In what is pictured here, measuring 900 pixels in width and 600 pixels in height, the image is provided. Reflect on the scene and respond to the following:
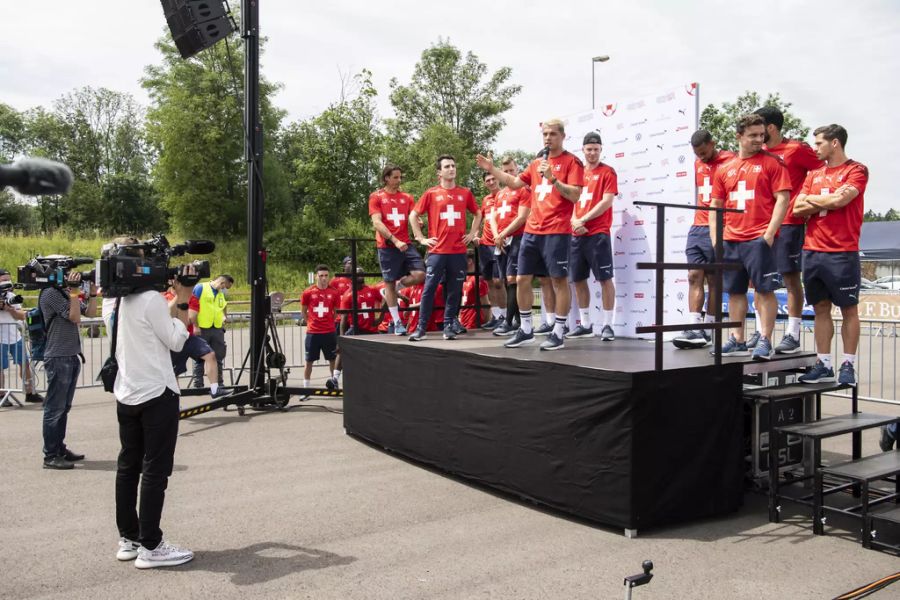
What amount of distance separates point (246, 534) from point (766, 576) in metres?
3.28

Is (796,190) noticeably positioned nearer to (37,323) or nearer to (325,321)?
(325,321)

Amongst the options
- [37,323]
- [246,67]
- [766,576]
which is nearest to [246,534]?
[766,576]

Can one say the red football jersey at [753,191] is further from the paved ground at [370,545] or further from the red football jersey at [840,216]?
the paved ground at [370,545]

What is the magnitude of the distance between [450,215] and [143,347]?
3802mm

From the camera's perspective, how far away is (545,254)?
6602 mm

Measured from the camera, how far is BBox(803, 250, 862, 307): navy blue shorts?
229 inches

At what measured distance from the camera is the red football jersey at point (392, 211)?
813 cm

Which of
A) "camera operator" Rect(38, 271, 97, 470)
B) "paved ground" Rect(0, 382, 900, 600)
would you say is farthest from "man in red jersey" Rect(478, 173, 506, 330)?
"camera operator" Rect(38, 271, 97, 470)

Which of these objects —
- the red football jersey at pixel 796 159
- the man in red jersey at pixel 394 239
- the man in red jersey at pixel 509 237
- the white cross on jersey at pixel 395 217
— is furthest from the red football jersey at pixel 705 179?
the white cross on jersey at pixel 395 217

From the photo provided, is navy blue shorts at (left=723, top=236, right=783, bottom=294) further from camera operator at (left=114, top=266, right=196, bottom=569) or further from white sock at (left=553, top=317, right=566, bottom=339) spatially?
camera operator at (left=114, top=266, right=196, bottom=569)

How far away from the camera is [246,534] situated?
4887 millimetres

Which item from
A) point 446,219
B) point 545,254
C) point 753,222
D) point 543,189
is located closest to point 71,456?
point 446,219

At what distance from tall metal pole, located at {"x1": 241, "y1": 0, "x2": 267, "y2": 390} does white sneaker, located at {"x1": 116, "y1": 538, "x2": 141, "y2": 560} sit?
512 cm

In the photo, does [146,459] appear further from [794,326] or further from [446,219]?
[794,326]
